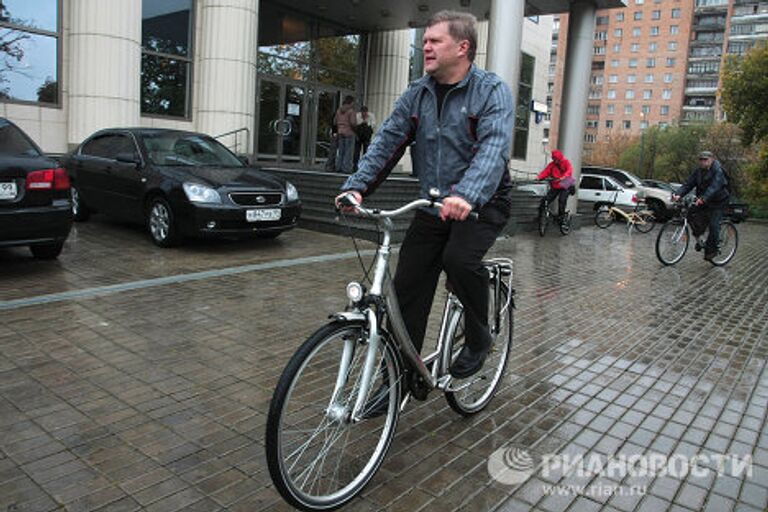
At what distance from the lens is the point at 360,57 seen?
68.1 feet

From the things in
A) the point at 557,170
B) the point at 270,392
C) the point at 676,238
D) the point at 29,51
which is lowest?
the point at 270,392

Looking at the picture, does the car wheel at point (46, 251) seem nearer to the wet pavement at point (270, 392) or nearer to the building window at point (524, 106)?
the wet pavement at point (270, 392)

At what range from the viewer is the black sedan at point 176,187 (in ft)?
25.9

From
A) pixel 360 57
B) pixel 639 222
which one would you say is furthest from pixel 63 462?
pixel 360 57

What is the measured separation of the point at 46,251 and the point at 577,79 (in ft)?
44.9

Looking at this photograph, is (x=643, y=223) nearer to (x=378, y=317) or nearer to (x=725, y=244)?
(x=725, y=244)

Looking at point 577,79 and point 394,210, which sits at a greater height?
point 577,79

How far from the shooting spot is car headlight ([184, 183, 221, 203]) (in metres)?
7.82

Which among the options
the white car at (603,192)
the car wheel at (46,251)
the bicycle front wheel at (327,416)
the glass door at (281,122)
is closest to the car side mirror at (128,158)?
the car wheel at (46,251)

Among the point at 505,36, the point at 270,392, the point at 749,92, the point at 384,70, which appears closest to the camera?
the point at 270,392

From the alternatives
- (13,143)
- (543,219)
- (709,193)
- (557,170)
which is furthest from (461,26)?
(557,170)

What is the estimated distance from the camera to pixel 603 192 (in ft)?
68.5

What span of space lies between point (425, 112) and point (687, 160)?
63723mm

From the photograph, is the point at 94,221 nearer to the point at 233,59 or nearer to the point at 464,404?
the point at 233,59
